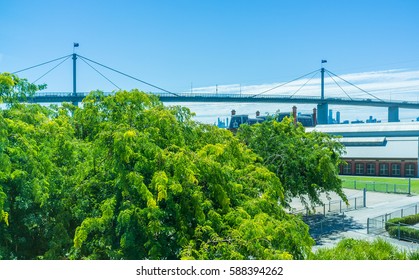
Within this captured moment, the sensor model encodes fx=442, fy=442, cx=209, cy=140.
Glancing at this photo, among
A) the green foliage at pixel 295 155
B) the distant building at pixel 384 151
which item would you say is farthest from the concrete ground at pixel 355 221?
the distant building at pixel 384 151

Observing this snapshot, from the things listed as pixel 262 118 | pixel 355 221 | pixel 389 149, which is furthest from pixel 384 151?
pixel 355 221

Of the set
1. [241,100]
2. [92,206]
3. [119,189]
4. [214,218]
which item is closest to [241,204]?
[214,218]

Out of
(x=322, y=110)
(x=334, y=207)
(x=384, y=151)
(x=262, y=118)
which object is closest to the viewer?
(x=334, y=207)

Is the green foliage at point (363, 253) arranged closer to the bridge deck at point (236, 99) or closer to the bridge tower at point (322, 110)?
the bridge deck at point (236, 99)

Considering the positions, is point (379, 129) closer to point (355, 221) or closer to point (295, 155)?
point (355, 221)

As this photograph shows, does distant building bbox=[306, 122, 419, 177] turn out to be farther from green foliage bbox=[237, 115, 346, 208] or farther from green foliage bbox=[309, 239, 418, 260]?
green foliage bbox=[309, 239, 418, 260]
